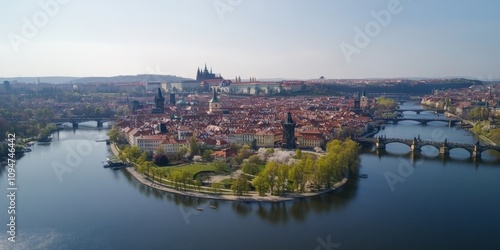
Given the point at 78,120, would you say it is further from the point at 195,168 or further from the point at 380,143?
the point at 380,143

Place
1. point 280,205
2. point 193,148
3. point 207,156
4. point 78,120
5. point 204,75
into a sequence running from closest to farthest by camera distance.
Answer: point 280,205, point 207,156, point 193,148, point 78,120, point 204,75

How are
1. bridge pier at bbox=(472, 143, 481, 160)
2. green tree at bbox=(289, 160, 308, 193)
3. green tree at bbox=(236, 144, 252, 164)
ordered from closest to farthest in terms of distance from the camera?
green tree at bbox=(289, 160, 308, 193), green tree at bbox=(236, 144, 252, 164), bridge pier at bbox=(472, 143, 481, 160)

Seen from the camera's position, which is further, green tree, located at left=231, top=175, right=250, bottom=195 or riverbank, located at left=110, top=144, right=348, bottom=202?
green tree, located at left=231, top=175, right=250, bottom=195

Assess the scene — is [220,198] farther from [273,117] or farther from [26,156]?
[273,117]

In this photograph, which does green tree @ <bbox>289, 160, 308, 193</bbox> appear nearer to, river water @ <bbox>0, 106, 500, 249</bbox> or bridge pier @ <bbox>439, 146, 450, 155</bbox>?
river water @ <bbox>0, 106, 500, 249</bbox>

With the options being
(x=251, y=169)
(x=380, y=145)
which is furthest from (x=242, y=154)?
(x=380, y=145)

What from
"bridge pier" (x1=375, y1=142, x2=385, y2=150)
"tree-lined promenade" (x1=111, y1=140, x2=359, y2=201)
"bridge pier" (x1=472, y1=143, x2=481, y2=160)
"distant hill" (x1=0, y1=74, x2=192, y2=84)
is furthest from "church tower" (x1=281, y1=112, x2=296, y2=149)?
"distant hill" (x1=0, y1=74, x2=192, y2=84)

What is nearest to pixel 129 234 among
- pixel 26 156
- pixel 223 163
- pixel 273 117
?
pixel 223 163
